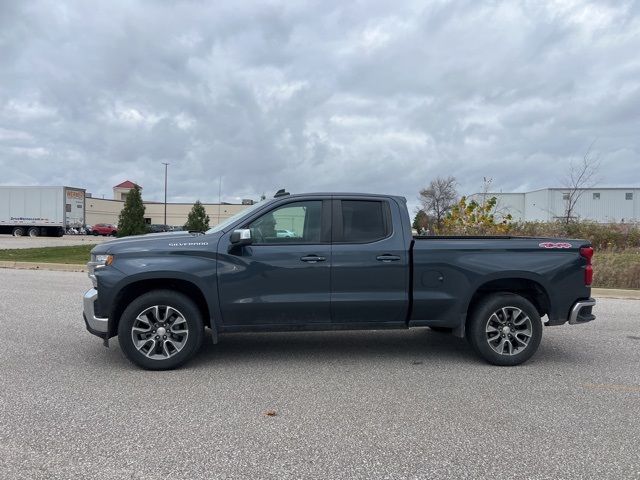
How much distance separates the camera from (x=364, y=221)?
19.2 ft

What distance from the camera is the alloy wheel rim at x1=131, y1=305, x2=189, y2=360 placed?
5.45m

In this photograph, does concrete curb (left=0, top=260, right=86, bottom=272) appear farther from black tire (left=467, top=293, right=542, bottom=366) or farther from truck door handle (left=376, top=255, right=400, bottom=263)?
black tire (left=467, top=293, right=542, bottom=366)

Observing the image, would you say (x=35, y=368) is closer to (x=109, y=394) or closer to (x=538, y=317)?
(x=109, y=394)

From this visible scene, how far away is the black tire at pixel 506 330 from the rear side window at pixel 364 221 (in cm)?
141

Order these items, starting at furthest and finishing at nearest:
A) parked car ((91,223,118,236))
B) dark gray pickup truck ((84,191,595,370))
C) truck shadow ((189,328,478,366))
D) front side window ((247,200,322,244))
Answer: parked car ((91,223,118,236))
truck shadow ((189,328,478,366))
front side window ((247,200,322,244))
dark gray pickup truck ((84,191,595,370))

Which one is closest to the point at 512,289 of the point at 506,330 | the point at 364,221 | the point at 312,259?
the point at 506,330

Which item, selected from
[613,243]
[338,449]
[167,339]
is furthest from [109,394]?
[613,243]

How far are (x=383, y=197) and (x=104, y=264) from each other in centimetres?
308

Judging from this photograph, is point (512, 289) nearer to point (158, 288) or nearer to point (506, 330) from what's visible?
point (506, 330)

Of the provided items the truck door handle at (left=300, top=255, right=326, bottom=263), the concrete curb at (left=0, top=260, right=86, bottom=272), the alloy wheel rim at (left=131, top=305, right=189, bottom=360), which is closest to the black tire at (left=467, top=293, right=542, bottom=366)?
the truck door handle at (left=300, top=255, right=326, bottom=263)

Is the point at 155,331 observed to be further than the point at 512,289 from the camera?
No

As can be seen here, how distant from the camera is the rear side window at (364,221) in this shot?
5.77 meters

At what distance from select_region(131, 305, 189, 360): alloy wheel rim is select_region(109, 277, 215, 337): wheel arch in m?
0.25

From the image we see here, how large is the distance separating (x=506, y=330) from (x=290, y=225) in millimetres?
2643
